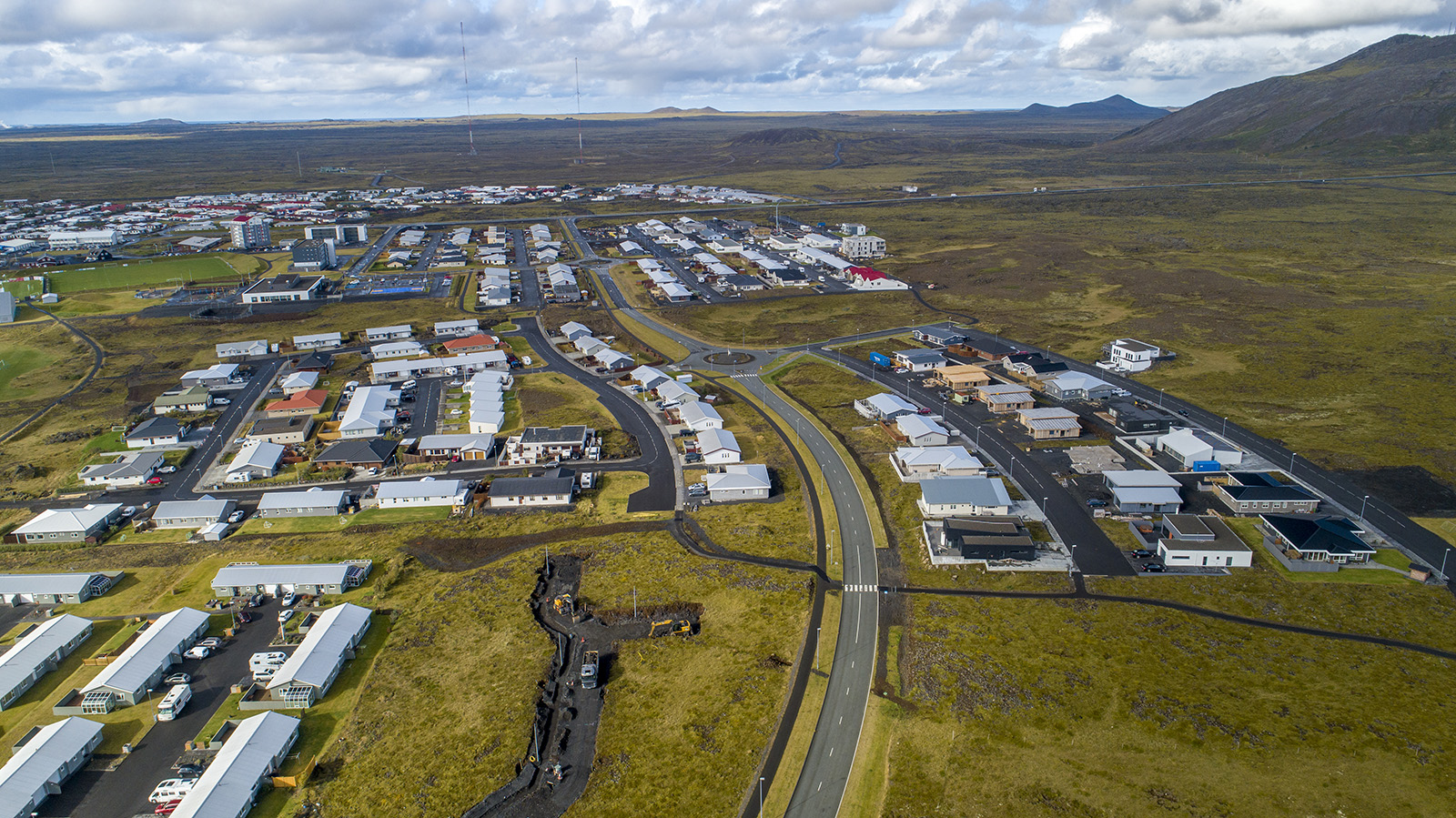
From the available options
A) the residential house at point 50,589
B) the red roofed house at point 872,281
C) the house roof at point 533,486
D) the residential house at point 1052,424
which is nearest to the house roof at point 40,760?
the residential house at point 50,589

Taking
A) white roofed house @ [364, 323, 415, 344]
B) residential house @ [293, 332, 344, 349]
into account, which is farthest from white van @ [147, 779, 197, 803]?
white roofed house @ [364, 323, 415, 344]

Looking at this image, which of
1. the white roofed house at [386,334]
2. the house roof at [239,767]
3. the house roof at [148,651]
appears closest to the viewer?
the house roof at [239,767]

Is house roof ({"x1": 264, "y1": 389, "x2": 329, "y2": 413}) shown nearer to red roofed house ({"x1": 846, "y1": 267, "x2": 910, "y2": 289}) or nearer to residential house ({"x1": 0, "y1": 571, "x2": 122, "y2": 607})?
residential house ({"x1": 0, "y1": 571, "x2": 122, "y2": 607})

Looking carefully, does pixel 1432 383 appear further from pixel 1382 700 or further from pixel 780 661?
pixel 780 661

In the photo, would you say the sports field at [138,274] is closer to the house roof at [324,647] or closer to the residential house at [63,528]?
the residential house at [63,528]

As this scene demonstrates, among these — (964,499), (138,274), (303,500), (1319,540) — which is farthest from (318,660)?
(138,274)

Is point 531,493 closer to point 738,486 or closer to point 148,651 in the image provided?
point 738,486
